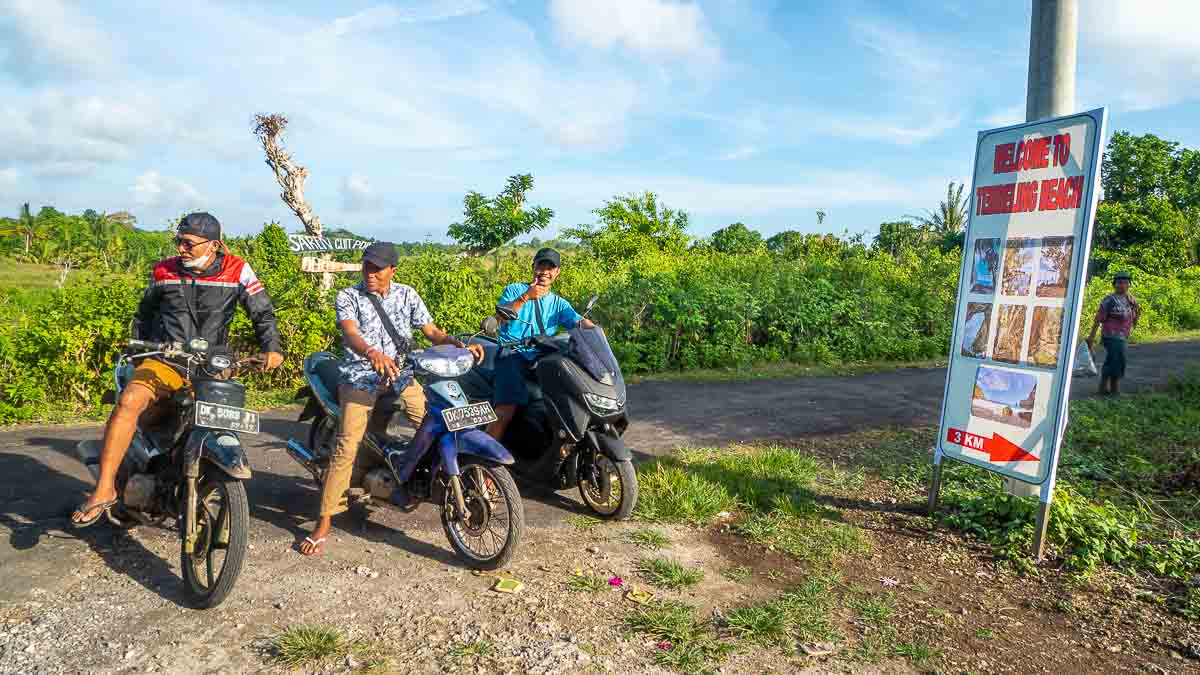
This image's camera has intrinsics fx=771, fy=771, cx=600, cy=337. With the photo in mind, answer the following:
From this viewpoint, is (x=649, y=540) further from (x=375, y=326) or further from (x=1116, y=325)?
(x=1116, y=325)

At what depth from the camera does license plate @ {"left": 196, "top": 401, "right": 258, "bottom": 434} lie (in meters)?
3.65

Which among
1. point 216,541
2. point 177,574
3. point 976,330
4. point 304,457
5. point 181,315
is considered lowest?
point 177,574

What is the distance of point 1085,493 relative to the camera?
5527 mm

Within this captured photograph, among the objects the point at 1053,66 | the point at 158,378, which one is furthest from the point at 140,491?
the point at 1053,66

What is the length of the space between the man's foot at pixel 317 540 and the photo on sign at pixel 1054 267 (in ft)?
14.1

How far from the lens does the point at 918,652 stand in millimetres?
3348

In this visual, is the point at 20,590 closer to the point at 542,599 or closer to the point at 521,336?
the point at 542,599

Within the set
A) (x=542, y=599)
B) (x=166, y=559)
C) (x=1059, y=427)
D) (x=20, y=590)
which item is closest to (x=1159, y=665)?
(x=1059, y=427)

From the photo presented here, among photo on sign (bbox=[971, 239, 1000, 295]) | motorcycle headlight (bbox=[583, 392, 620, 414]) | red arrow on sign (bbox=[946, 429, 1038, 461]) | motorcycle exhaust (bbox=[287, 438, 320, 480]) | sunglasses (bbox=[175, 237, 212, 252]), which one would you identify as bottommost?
motorcycle exhaust (bbox=[287, 438, 320, 480])

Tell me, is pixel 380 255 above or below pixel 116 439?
above

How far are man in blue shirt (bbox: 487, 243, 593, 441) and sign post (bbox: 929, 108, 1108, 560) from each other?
2.53 m

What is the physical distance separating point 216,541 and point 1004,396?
4403 mm

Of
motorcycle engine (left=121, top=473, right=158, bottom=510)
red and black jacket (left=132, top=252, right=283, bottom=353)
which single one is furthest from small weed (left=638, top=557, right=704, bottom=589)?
motorcycle engine (left=121, top=473, right=158, bottom=510)

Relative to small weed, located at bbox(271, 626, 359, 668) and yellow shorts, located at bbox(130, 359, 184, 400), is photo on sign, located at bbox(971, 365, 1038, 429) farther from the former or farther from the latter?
yellow shorts, located at bbox(130, 359, 184, 400)
